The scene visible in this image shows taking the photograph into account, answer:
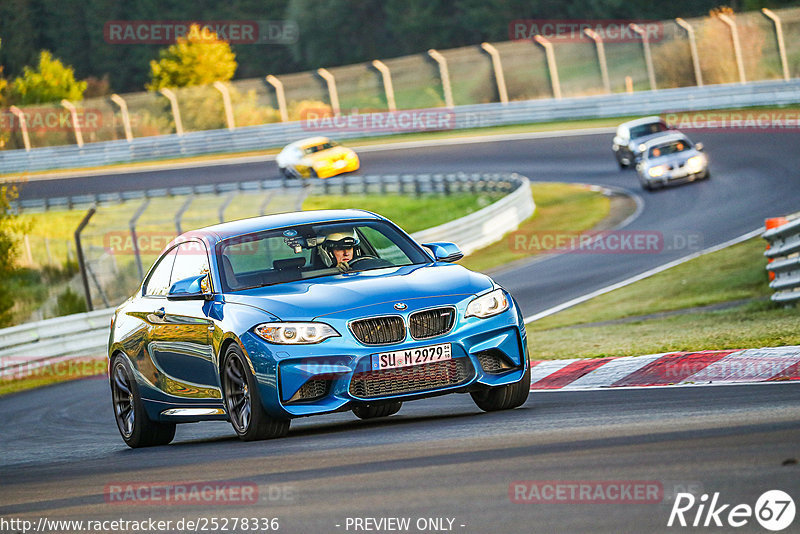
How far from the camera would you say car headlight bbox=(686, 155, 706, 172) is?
31438mm

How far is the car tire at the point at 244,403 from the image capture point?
27.3 feet

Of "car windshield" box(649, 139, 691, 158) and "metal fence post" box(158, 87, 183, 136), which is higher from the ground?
"car windshield" box(649, 139, 691, 158)

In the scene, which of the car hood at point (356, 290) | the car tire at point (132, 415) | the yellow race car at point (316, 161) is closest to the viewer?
the car hood at point (356, 290)

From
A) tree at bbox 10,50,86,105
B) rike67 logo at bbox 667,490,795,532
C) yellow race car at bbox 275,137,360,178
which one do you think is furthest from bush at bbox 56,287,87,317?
tree at bbox 10,50,86,105

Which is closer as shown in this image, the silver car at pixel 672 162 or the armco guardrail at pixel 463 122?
the silver car at pixel 672 162

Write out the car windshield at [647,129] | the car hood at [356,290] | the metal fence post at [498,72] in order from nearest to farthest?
the car hood at [356,290], the car windshield at [647,129], the metal fence post at [498,72]

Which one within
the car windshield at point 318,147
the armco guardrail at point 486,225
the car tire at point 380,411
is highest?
the car tire at point 380,411

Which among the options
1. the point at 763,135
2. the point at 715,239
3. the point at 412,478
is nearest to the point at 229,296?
the point at 412,478

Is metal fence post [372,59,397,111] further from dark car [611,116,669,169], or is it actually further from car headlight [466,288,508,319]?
car headlight [466,288,508,319]

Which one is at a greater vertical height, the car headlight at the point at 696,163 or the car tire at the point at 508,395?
the car tire at the point at 508,395

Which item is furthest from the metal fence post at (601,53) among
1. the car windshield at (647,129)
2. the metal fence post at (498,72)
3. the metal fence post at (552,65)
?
the car windshield at (647,129)

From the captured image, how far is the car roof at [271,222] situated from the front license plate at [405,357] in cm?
173

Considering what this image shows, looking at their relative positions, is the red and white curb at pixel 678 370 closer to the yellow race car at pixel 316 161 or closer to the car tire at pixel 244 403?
the car tire at pixel 244 403

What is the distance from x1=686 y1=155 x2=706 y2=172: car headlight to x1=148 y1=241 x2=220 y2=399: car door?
76.6 ft
